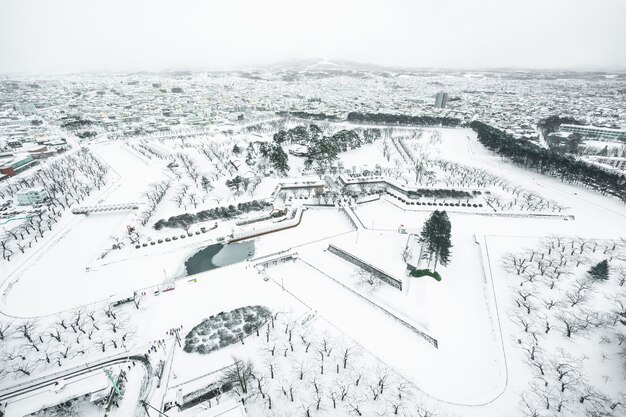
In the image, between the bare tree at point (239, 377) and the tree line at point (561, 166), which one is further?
the tree line at point (561, 166)

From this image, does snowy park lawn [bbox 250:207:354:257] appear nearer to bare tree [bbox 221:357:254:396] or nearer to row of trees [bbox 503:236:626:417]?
bare tree [bbox 221:357:254:396]

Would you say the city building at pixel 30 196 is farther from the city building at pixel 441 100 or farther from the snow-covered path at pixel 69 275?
the city building at pixel 441 100

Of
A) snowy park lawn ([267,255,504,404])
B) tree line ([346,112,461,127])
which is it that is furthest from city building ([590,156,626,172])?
snowy park lawn ([267,255,504,404])

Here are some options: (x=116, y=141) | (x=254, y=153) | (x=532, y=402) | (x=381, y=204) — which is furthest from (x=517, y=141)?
(x=116, y=141)

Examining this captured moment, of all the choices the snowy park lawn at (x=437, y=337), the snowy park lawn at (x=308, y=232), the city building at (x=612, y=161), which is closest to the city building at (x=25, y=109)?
the snowy park lawn at (x=308, y=232)

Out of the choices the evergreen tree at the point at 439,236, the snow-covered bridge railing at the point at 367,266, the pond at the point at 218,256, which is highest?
the evergreen tree at the point at 439,236

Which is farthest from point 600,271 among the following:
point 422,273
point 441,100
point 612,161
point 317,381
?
point 441,100
